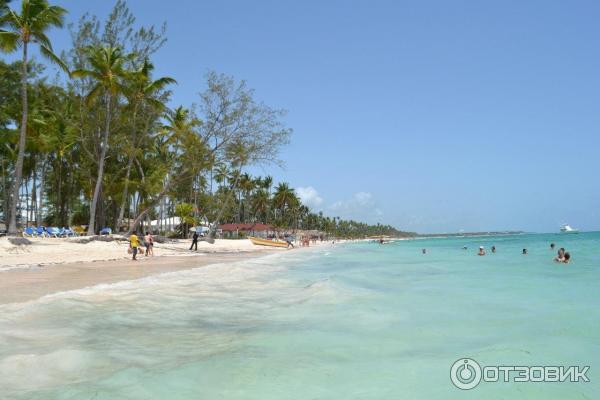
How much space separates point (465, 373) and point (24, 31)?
80.2ft

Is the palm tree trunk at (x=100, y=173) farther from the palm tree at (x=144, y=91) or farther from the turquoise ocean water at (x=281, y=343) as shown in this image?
the turquoise ocean water at (x=281, y=343)

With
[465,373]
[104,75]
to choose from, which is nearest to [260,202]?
[104,75]

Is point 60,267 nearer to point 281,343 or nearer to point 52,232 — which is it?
point 281,343

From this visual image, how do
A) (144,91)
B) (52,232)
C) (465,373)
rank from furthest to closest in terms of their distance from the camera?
(52,232) < (144,91) < (465,373)

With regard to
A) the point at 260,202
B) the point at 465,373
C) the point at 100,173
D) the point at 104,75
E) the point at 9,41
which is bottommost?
the point at 465,373

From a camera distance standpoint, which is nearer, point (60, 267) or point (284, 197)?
point (60, 267)

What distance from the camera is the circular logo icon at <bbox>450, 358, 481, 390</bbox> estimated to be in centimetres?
488

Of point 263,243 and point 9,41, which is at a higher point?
point 9,41

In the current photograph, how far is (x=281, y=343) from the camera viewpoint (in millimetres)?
6414

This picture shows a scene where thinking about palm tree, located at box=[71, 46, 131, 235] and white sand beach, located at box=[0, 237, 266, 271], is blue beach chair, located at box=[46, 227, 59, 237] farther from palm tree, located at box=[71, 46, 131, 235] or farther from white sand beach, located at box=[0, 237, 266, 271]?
white sand beach, located at box=[0, 237, 266, 271]

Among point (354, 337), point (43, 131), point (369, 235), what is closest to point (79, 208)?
point (43, 131)

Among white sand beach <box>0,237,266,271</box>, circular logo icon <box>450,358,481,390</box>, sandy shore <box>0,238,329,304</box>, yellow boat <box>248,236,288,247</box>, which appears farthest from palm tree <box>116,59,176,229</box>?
circular logo icon <box>450,358,481,390</box>

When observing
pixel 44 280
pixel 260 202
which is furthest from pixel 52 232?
pixel 260 202

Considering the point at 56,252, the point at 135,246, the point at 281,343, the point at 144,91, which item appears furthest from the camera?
the point at 144,91
